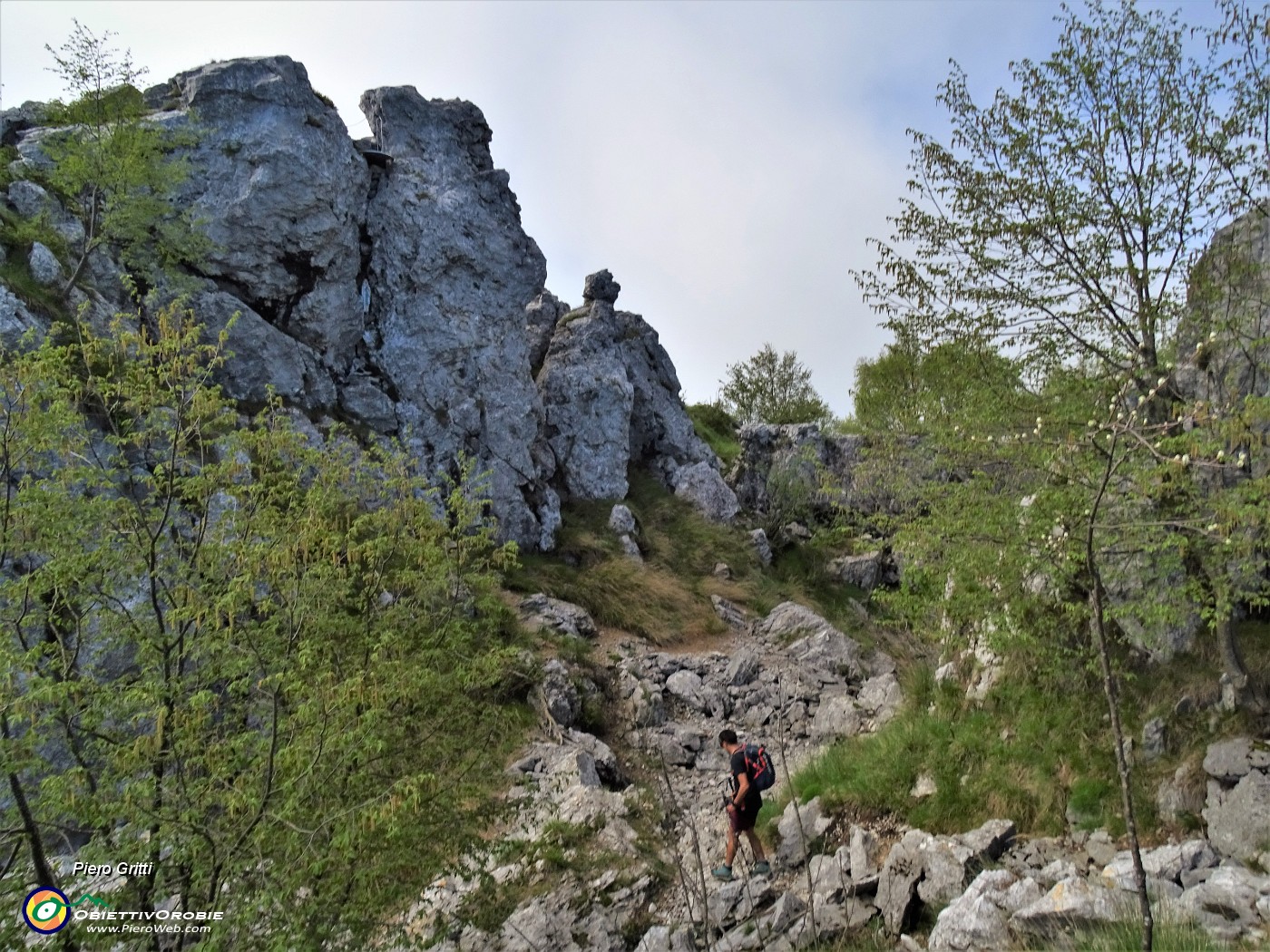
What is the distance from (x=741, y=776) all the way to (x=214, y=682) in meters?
5.85

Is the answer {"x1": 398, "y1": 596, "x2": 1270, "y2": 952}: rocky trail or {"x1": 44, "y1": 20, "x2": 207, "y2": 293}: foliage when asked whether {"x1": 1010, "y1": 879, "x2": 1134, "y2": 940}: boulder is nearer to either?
{"x1": 398, "y1": 596, "x2": 1270, "y2": 952}: rocky trail

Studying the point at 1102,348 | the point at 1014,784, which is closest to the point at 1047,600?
the point at 1014,784

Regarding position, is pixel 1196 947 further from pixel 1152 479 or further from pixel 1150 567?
pixel 1150 567

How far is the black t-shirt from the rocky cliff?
14.6 meters

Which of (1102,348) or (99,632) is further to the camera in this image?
(1102,348)

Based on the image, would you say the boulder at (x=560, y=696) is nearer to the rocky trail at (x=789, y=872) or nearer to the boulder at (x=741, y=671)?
the rocky trail at (x=789, y=872)

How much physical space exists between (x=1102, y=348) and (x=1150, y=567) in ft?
10.2

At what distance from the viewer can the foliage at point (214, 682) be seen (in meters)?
4.32

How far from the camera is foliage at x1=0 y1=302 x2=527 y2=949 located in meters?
4.32

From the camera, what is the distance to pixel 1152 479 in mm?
6230

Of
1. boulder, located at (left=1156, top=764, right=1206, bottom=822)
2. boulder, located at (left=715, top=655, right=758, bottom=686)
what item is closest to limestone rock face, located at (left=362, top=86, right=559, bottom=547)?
boulder, located at (left=715, top=655, right=758, bottom=686)

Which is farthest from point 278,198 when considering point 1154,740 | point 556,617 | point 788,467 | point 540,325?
point 1154,740

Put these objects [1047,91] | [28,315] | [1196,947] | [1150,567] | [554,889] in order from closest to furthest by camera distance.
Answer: [1196,947] < [1150,567] < [554,889] < [1047,91] < [28,315]

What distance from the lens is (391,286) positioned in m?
23.9
